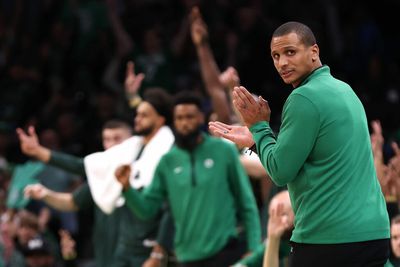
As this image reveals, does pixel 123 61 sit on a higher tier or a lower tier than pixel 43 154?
higher

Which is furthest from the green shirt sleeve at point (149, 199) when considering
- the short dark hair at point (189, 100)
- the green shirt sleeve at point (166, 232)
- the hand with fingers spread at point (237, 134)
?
the hand with fingers spread at point (237, 134)

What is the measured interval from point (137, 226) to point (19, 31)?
19.4 ft

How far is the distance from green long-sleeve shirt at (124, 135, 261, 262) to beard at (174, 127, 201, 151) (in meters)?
0.04

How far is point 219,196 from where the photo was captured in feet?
26.2

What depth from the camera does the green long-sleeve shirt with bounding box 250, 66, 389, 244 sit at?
4.72 m

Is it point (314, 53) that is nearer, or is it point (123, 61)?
point (314, 53)

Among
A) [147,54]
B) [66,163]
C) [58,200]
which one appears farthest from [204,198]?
[147,54]

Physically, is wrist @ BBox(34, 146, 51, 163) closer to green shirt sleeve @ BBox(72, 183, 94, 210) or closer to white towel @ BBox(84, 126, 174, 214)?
white towel @ BBox(84, 126, 174, 214)

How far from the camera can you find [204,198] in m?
7.98

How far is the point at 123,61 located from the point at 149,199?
4.39 m

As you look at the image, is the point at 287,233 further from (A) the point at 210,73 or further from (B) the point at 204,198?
(A) the point at 210,73

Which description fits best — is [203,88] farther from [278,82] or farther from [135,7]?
[135,7]

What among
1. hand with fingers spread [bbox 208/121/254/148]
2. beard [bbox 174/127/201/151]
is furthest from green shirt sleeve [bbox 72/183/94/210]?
hand with fingers spread [bbox 208/121/254/148]

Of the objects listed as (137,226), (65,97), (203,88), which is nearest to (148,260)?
(137,226)
